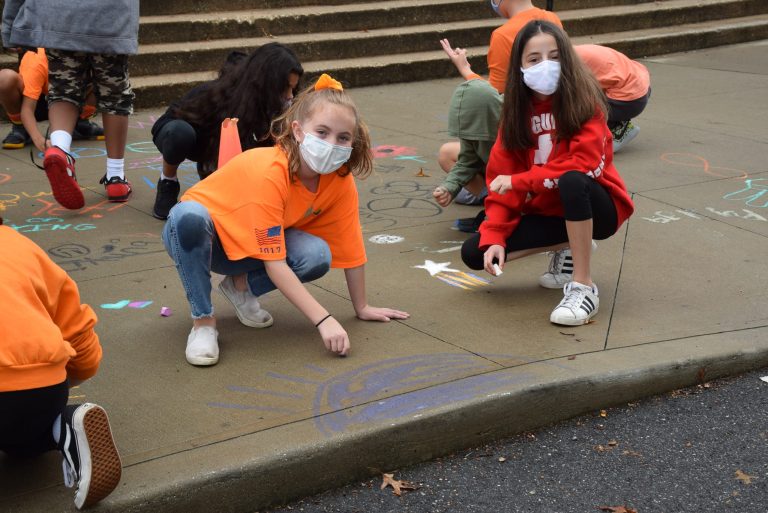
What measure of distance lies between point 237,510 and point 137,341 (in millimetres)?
1095

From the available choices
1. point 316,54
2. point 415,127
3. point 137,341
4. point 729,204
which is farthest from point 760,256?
point 316,54

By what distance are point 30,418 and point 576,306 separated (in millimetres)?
2150

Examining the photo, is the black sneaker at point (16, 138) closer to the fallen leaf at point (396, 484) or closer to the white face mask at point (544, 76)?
the white face mask at point (544, 76)

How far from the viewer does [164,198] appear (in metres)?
5.37

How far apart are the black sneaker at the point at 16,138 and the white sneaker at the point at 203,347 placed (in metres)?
3.80

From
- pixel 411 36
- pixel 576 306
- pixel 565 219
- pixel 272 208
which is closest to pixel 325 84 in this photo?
pixel 272 208

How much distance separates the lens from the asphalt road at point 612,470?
2887mm

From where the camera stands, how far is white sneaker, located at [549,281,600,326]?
12.8ft

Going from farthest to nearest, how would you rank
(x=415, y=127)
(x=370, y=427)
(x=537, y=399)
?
(x=415, y=127), (x=537, y=399), (x=370, y=427)

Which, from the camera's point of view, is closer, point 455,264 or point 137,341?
point 137,341

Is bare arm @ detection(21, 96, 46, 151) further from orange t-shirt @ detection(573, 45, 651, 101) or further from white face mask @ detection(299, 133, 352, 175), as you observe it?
orange t-shirt @ detection(573, 45, 651, 101)

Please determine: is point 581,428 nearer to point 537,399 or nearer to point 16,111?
point 537,399

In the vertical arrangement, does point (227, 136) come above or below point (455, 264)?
above

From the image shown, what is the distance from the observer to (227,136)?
4195 mm
